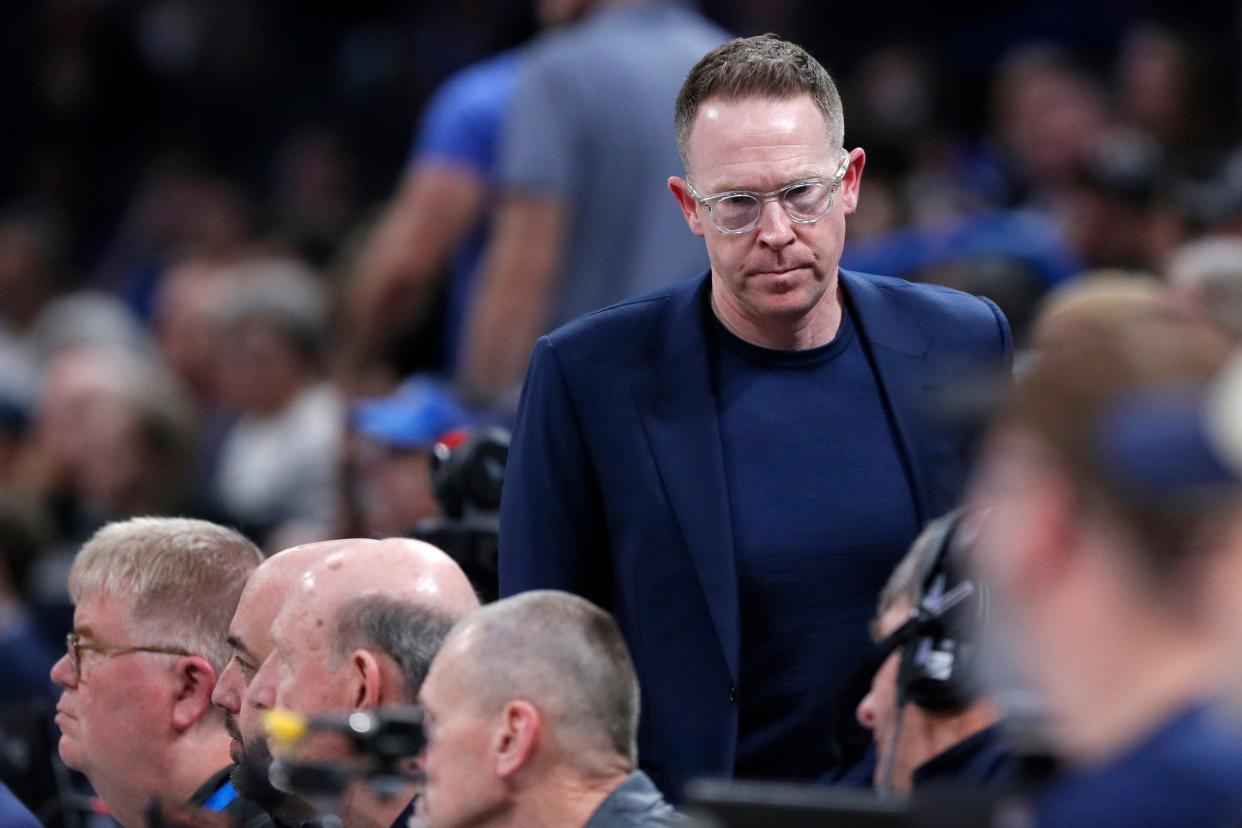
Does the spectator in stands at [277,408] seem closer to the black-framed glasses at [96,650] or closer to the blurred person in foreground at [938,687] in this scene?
the black-framed glasses at [96,650]

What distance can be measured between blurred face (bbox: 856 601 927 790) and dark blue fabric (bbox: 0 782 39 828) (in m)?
1.36

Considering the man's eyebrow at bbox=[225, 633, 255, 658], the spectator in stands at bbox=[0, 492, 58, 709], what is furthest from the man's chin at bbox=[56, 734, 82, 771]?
the spectator in stands at bbox=[0, 492, 58, 709]

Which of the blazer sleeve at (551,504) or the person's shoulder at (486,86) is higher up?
the person's shoulder at (486,86)

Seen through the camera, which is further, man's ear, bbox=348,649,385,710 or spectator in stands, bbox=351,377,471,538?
spectator in stands, bbox=351,377,471,538

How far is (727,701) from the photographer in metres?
3.48

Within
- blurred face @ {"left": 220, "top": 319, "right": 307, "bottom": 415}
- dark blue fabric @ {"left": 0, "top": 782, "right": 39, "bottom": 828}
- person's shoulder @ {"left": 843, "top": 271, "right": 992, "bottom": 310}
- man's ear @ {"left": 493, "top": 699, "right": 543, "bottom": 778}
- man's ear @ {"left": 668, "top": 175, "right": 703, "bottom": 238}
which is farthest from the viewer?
blurred face @ {"left": 220, "top": 319, "right": 307, "bottom": 415}

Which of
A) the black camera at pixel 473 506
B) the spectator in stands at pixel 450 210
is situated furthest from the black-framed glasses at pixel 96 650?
the spectator in stands at pixel 450 210

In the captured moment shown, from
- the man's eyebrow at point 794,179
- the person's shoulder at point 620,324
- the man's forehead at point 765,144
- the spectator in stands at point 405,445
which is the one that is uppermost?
the man's forehead at point 765,144

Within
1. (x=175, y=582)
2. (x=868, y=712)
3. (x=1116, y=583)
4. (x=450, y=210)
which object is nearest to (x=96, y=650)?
(x=175, y=582)

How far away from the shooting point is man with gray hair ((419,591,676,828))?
281 cm

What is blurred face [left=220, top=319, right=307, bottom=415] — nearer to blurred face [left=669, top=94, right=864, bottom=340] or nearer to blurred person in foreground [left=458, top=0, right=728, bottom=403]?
blurred person in foreground [left=458, top=0, right=728, bottom=403]

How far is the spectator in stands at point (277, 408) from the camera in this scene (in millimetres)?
7770

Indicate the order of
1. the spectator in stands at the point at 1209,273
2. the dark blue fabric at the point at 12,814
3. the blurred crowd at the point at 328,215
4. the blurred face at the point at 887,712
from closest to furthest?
the blurred face at the point at 887,712 < the dark blue fabric at the point at 12,814 < the spectator in stands at the point at 1209,273 < the blurred crowd at the point at 328,215

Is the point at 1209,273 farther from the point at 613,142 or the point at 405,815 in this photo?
the point at 405,815
